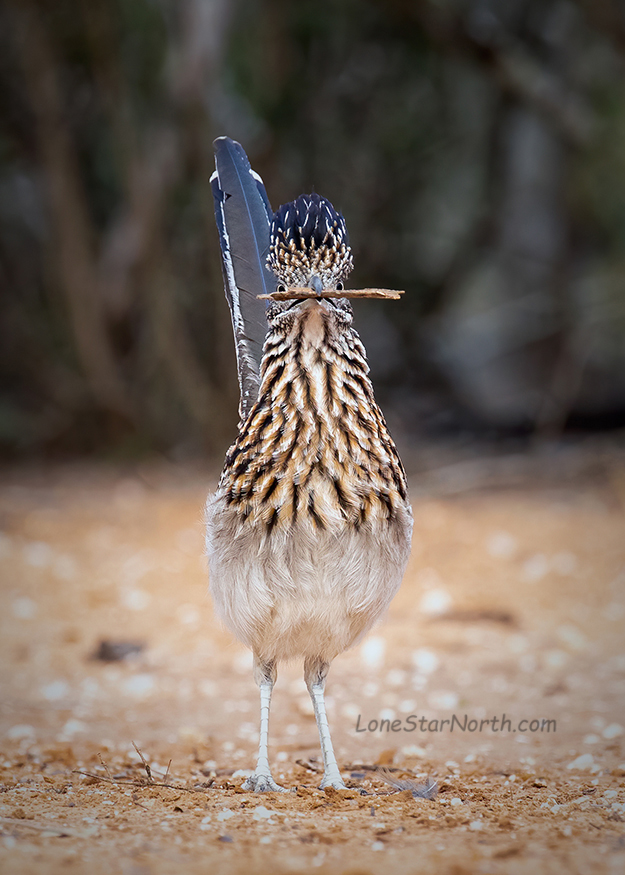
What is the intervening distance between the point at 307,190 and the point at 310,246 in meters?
7.15

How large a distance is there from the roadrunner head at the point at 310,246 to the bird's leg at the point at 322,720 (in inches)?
56.6

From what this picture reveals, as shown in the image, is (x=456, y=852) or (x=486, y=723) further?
(x=486, y=723)

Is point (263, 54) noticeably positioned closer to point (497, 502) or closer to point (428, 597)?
point (497, 502)

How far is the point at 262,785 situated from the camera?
3.23 metres

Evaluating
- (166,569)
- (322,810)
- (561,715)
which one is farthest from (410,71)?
(322,810)

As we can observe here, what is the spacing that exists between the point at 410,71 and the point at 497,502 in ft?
17.2

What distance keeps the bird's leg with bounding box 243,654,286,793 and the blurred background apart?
19.5 feet

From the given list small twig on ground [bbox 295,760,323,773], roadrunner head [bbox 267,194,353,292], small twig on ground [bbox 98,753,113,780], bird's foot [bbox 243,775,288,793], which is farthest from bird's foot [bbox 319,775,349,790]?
roadrunner head [bbox 267,194,353,292]

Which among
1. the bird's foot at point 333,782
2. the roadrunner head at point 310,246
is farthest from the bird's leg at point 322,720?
the roadrunner head at point 310,246

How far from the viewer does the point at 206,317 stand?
1045 cm

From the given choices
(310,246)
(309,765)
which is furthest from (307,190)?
(309,765)

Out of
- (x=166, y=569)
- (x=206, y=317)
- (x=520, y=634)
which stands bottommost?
(x=520, y=634)

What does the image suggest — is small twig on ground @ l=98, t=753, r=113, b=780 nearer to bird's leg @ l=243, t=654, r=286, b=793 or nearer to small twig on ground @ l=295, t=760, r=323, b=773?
bird's leg @ l=243, t=654, r=286, b=793

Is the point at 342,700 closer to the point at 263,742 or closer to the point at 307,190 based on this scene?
the point at 263,742
